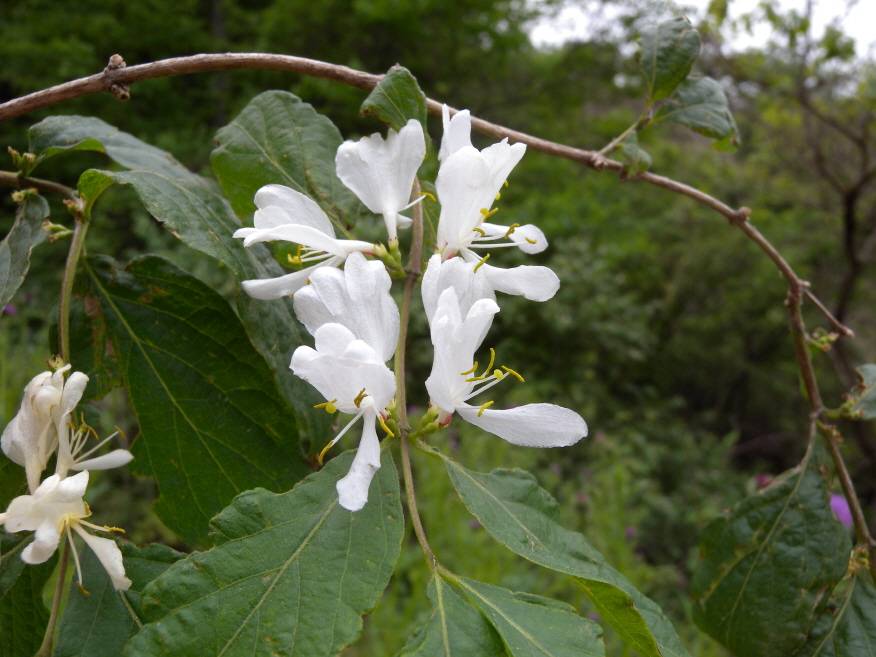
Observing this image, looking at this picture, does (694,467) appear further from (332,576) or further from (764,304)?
(332,576)

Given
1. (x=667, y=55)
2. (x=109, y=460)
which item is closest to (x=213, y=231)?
(x=109, y=460)

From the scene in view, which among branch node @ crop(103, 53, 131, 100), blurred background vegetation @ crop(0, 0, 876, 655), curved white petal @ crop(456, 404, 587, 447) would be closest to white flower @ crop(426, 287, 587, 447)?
curved white petal @ crop(456, 404, 587, 447)

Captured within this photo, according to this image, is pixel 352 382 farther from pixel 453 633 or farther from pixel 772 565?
pixel 772 565

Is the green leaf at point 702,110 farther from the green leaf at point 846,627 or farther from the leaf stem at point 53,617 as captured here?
the leaf stem at point 53,617

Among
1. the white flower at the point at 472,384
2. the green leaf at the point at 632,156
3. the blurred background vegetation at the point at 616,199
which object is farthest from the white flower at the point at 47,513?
the blurred background vegetation at the point at 616,199

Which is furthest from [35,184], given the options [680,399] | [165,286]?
[680,399]

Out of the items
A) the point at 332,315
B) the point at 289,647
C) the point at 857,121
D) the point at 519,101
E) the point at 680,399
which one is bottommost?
the point at 680,399

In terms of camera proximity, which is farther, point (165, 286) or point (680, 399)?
point (680, 399)
